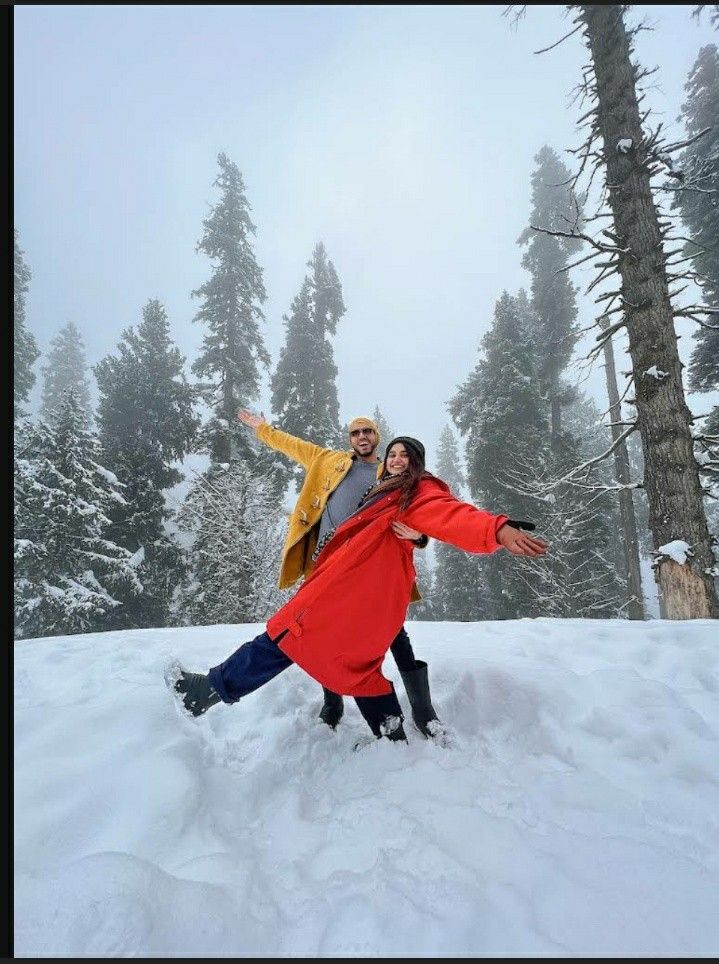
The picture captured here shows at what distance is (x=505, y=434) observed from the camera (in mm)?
17562

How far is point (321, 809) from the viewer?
2.04 m

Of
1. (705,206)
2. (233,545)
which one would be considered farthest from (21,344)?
(705,206)

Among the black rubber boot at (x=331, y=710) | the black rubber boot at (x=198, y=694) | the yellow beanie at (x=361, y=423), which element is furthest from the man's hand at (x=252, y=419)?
the black rubber boot at (x=331, y=710)

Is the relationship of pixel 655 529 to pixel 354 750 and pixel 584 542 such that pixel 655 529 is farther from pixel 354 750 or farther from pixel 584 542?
pixel 584 542

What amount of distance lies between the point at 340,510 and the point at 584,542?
15206mm

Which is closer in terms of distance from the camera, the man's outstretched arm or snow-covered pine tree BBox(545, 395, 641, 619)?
the man's outstretched arm

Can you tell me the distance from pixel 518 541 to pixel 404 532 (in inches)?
23.7

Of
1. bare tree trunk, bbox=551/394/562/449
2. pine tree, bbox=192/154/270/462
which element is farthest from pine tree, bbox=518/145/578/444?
pine tree, bbox=192/154/270/462

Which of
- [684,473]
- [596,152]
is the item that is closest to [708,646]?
[684,473]

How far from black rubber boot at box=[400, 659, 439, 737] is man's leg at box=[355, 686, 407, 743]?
181 millimetres

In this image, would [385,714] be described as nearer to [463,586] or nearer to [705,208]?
[705,208]

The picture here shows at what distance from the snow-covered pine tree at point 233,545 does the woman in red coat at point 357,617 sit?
41.3ft

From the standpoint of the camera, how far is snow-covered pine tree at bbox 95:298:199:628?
15742 mm

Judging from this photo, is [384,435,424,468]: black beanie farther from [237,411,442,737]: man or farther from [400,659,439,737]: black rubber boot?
[400,659,439,737]: black rubber boot
